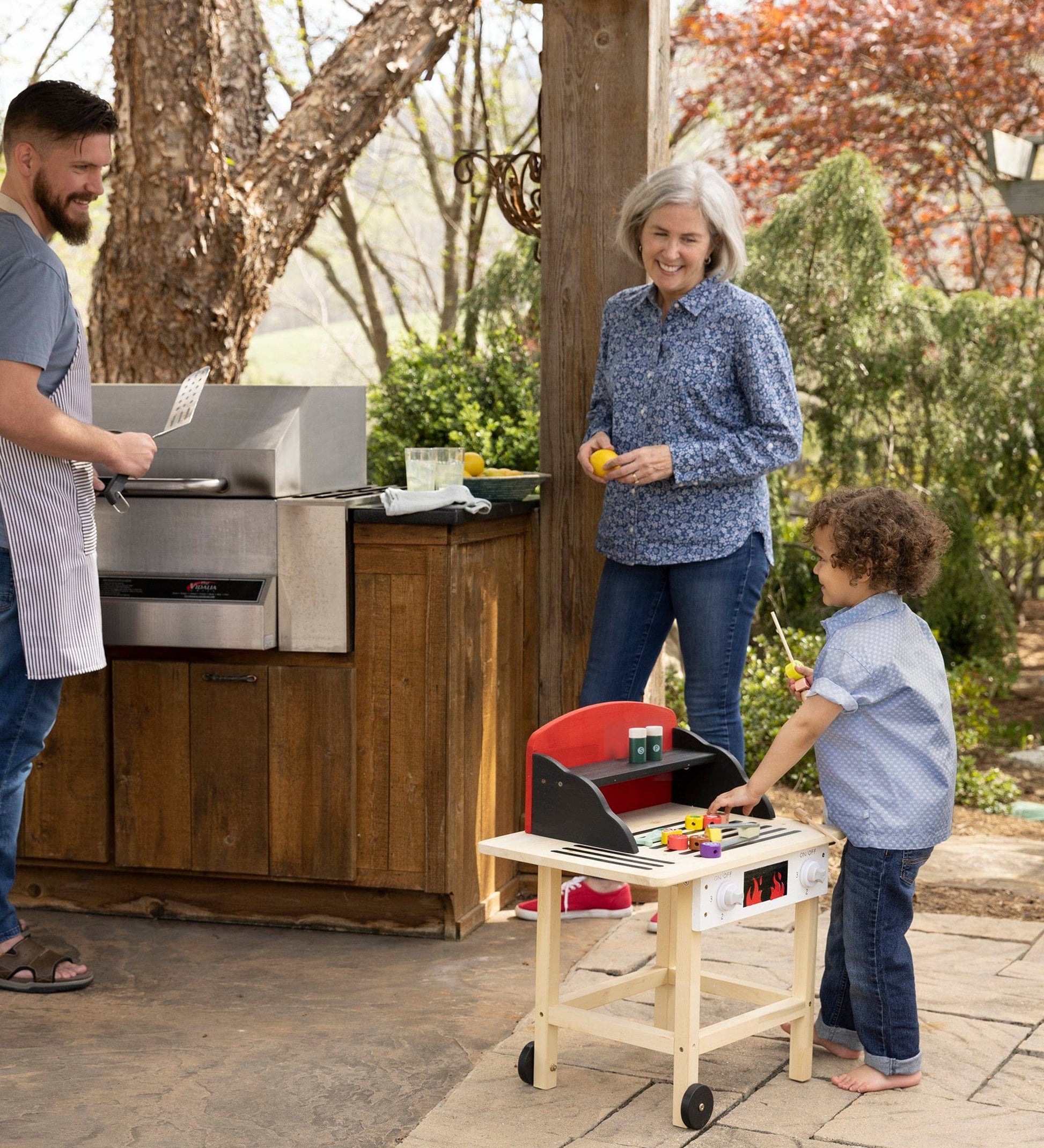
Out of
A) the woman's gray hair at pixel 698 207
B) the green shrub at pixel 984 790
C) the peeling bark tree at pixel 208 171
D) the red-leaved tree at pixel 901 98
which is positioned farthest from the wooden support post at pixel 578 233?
the red-leaved tree at pixel 901 98

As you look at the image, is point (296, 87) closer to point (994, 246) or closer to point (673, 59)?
point (673, 59)

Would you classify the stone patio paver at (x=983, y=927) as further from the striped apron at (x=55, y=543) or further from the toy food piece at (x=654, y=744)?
the striped apron at (x=55, y=543)

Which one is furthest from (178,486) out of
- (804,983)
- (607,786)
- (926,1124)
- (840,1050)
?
(926,1124)

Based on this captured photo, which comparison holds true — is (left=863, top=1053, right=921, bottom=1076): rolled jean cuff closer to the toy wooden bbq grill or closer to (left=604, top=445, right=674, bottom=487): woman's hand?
the toy wooden bbq grill

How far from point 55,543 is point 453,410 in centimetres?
271

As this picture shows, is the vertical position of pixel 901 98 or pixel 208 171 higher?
pixel 901 98

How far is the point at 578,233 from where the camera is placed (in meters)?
3.60

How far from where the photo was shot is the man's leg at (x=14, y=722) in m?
2.87

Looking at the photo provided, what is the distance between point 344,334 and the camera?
50.2ft

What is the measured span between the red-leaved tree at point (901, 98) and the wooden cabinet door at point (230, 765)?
472cm

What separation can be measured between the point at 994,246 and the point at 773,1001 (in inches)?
247

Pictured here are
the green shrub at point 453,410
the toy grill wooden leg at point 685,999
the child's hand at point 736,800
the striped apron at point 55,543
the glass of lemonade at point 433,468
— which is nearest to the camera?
the toy grill wooden leg at point 685,999

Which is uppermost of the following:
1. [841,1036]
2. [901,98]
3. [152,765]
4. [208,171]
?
[901,98]

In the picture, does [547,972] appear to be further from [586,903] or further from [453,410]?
[453,410]
